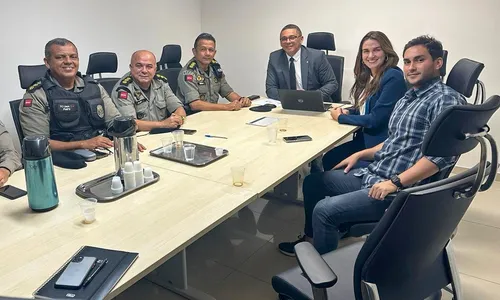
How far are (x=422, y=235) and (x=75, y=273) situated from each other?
0.97 m

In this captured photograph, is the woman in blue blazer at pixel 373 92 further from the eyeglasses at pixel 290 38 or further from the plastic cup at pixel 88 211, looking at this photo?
the plastic cup at pixel 88 211

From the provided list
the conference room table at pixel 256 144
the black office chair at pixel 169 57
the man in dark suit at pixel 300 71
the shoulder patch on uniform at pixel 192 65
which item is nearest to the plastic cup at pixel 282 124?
the conference room table at pixel 256 144

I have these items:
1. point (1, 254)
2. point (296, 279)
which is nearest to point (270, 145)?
point (296, 279)

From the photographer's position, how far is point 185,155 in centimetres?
218

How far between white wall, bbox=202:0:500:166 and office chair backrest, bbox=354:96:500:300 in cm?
275

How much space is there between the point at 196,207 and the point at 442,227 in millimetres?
860

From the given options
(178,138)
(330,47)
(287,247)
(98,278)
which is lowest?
(287,247)

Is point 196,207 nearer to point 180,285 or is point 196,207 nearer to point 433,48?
point 180,285

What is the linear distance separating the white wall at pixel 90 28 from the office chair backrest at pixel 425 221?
3.48 meters

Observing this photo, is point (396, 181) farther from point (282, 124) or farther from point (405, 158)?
point (282, 124)

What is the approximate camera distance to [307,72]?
3.83 metres

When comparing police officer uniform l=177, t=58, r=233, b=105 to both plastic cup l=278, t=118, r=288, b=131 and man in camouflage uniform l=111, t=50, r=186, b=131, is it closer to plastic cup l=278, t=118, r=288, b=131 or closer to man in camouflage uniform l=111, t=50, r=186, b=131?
man in camouflage uniform l=111, t=50, r=186, b=131

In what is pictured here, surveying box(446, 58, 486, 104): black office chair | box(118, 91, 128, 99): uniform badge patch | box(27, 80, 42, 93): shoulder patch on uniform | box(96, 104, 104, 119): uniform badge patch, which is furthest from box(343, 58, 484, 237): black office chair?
box(27, 80, 42, 93): shoulder patch on uniform

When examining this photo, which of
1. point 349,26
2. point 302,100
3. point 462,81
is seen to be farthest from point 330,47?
point 462,81
